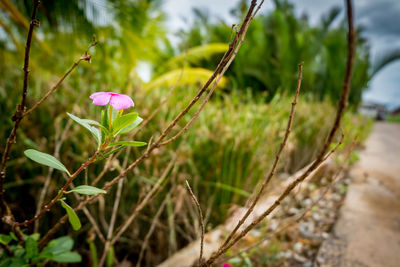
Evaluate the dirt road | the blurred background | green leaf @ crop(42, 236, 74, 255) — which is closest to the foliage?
the blurred background

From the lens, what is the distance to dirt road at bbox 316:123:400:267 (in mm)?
923

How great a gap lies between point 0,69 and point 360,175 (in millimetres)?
3125

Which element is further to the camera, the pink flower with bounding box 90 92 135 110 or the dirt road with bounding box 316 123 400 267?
the dirt road with bounding box 316 123 400 267

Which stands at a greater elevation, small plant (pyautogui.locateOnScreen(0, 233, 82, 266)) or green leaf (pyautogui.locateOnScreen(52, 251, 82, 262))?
small plant (pyautogui.locateOnScreen(0, 233, 82, 266))

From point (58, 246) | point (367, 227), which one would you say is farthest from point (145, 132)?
point (367, 227)

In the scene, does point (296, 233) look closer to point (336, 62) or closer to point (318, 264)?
point (318, 264)

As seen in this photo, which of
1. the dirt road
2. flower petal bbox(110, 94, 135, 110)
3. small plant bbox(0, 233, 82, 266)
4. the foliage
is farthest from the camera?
the foliage

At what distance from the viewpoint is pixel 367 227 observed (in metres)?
1.15

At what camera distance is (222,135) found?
130 centimetres

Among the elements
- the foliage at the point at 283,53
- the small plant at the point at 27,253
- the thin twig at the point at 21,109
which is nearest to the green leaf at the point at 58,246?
the small plant at the point at 27,253

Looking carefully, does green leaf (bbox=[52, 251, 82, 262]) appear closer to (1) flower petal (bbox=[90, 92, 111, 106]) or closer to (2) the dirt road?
(1) flower petal (bbox=[90, 92, 111, 106])

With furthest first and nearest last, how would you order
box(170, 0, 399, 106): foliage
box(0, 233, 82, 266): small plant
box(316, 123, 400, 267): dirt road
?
box(170, 0, 399, 106): foliage, box(316, 123, 400, 267): dirt road, box(0, 233, 82, 266): small plant

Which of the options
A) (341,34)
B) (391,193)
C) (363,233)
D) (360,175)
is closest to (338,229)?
(363,233)

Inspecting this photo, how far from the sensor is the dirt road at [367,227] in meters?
0.92
